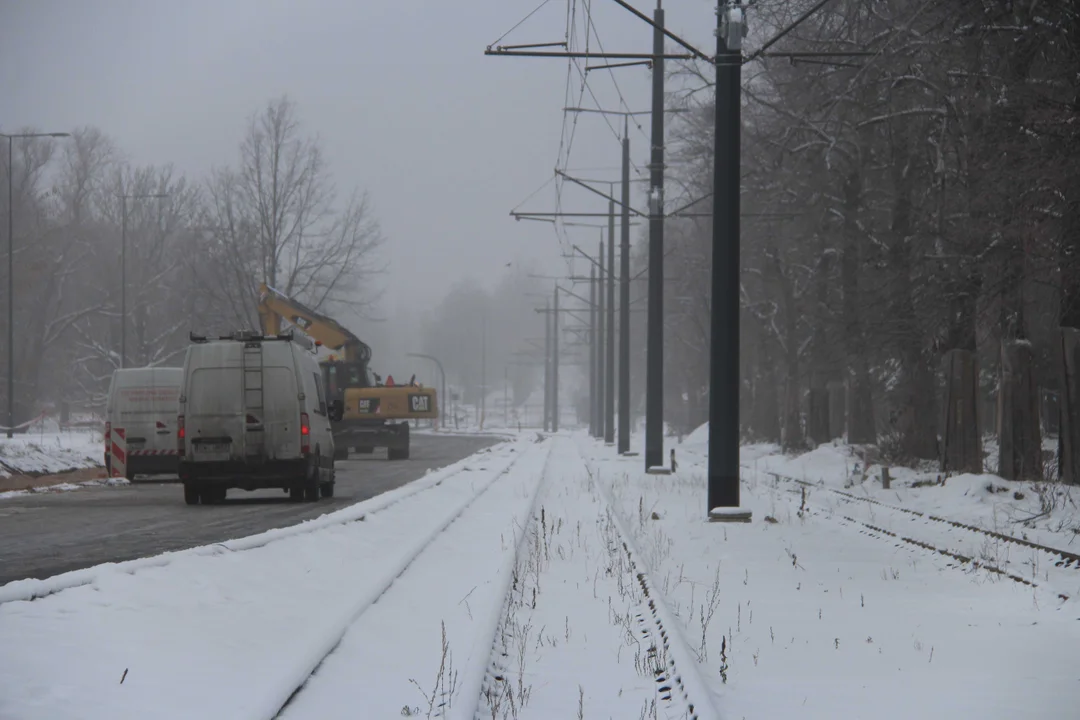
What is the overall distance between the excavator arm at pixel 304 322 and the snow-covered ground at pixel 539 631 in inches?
920

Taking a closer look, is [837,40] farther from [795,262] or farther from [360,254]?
[360,254]

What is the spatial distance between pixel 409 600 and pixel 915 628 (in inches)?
137

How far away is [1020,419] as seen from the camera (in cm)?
1969

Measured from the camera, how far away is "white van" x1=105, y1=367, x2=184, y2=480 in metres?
26.6

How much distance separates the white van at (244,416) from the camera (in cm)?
2016

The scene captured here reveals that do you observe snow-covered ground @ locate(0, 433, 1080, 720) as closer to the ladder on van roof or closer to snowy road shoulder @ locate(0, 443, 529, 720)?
snowy road shoulder @ locate(0, 443, 529, 720)

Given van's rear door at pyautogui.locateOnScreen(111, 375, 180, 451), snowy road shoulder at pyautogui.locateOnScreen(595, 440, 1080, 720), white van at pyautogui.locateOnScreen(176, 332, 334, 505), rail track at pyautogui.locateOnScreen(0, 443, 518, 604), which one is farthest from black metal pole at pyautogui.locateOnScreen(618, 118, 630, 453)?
snowy road shoulder at pyautogui.locateOnScreen(595, 440, 1080, 720)

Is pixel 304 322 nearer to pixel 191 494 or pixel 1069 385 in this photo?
pixel 191 494

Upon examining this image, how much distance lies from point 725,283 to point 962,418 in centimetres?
731

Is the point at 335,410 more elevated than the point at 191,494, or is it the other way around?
the point at 335,410

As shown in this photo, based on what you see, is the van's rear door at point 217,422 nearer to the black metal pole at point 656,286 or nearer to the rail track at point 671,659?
the black metal pole at point 656,286

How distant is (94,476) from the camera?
3069 cm

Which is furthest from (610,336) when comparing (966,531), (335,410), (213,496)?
(966,531)

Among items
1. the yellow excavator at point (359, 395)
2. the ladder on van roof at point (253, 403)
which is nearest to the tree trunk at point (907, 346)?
the ladder on van roof at point (253, 403)
